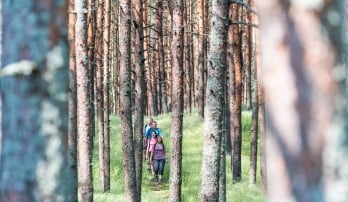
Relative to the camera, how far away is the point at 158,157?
19.9 meters

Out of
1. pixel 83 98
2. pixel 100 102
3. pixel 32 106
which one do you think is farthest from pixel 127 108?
pixel 32 106

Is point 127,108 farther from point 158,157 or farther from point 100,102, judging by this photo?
point 158,157

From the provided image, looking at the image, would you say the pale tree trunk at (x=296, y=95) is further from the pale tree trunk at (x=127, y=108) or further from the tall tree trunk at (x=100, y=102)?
the tall tree trunk at (x=100, y=102)

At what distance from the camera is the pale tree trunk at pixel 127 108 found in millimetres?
12234

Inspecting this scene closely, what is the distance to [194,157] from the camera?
23.4m

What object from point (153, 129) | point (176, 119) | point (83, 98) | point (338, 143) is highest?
point (83, 98)

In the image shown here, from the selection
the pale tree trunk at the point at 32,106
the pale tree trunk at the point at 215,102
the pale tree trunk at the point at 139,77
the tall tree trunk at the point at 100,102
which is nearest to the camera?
the pale tree trunk at the point at 32,106

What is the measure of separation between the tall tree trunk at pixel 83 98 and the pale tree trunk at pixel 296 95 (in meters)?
8.13

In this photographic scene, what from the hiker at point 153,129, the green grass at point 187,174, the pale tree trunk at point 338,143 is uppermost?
the pale tree trunk at point 338,143

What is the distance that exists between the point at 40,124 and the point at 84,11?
6965 millimetres

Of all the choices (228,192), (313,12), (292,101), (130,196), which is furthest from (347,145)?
(228,192)

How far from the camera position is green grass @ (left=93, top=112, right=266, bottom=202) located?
15727 mm

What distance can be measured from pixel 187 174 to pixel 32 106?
17.1 m

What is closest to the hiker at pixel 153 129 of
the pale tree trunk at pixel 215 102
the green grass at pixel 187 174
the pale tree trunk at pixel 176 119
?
the green grass at pixel 187 174
